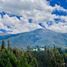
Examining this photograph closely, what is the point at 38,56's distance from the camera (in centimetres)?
16250

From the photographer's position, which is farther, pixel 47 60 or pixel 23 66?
pixel 47 60

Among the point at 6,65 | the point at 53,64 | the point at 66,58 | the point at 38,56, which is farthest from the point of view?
the point at 66,58

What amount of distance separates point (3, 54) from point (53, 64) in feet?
157

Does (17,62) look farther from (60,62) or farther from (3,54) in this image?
(60,62)

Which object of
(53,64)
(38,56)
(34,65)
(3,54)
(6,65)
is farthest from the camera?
(38,56)

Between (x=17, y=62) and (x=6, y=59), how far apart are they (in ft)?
11.2

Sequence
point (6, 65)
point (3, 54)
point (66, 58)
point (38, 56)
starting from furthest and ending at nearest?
point (66, 58)
point (38, 56)
point (3, 54)
point (6, 65)

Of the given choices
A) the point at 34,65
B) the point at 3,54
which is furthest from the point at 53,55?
the point at 3,54

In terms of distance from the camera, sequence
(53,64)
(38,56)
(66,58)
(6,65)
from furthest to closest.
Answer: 1. (66,58)
2. (38,56)
3. (53,64)
4. (6,65)

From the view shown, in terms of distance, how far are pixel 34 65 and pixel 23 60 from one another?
749 inches

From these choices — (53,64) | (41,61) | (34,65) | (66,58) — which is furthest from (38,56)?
(34,65)

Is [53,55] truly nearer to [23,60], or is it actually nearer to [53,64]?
[53,64]

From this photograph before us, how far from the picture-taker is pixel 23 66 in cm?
9612

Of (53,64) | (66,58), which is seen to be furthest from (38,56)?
(66,58)
